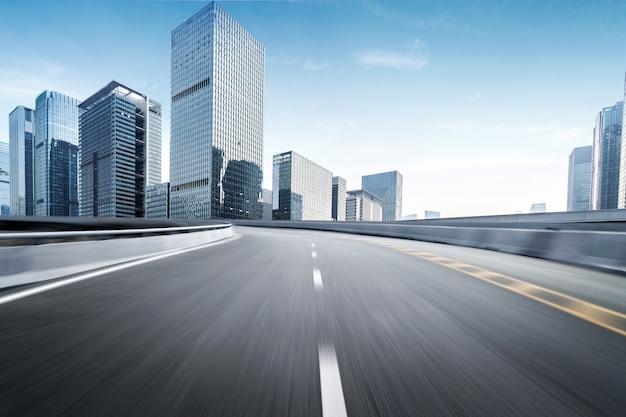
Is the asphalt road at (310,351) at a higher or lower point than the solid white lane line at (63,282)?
higher

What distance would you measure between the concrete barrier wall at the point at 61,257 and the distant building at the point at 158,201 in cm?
17080

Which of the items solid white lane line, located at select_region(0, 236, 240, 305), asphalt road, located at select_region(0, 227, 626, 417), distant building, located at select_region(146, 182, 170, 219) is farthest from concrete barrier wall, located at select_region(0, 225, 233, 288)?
distant building, located at select_region(146, 182, 170, 219)

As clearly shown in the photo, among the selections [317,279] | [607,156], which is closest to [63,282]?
[317,279]

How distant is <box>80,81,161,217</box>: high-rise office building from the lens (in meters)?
159

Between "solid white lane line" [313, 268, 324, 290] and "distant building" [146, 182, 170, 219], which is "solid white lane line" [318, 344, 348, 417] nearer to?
"solid white lane line" [313, 268, 324, 290]

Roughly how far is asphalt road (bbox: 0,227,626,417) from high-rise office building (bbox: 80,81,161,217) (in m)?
186

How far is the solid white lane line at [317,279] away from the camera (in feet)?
16.3

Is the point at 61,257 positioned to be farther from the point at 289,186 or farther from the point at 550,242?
the point at 289,186

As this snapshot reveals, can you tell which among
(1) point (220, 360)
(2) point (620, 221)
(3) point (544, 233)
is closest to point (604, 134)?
(2) point (620, 221)

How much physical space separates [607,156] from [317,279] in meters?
242

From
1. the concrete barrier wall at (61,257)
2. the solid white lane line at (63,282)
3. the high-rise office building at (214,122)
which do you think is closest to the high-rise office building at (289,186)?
the high-rise office building at (214,122)

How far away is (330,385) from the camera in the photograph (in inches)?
75.3

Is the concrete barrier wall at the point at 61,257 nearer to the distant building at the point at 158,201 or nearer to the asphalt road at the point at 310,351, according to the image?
the asphalt road at the point at 310,351

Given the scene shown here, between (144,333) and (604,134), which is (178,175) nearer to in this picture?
(144,333)
